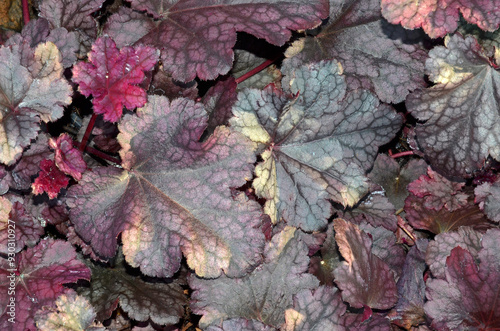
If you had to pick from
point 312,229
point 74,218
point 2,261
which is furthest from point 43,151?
point 312,229

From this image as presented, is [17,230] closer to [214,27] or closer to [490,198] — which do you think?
[214,27]

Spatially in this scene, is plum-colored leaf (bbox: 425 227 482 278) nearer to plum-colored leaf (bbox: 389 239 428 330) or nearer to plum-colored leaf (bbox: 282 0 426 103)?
plum-colored leaf (bbox: 389 239 428 330)

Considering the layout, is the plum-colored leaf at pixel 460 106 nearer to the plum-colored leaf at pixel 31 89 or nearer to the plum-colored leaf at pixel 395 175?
the plum-colored leaf at pixel 395 175

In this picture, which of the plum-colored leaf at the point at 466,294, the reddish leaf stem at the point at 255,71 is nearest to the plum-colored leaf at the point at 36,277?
Answer: the reddish leaf stem at the point at 255,71

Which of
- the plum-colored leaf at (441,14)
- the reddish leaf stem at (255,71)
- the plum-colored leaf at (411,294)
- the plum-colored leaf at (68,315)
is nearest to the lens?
the plum-colored leaf at (68,315)

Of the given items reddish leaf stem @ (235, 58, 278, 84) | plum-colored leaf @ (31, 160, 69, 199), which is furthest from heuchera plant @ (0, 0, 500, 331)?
reddish leaf stem @ (235, 58, 278, 84)

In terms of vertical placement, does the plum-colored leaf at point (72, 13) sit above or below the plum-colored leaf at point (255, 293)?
above
